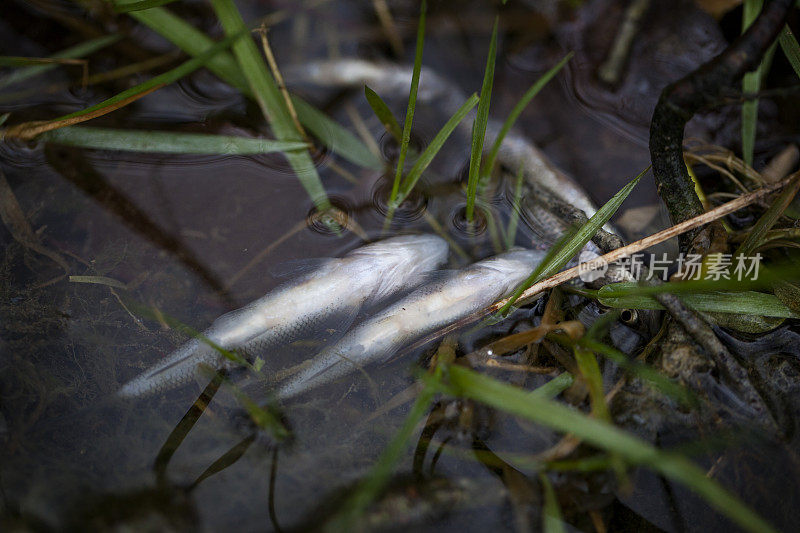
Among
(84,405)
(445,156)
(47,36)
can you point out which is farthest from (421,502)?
(47,36)

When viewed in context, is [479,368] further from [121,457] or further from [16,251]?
[16,251]

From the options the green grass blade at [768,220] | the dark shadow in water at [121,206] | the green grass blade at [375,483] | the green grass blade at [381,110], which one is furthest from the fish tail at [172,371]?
the green grass blade at [768,220]

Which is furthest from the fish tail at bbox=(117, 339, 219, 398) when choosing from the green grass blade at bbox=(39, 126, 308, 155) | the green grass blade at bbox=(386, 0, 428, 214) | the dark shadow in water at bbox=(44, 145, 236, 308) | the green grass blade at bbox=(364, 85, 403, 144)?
the green grass blade at bbox=(364, 85, 403, 144)

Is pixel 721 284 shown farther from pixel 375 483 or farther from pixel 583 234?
pixel 375 483

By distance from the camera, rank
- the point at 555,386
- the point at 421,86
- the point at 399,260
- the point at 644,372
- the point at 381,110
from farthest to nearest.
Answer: the point at 421,86 → the point at 399,260 → the point at 381,110 → the point at 555,386 → the point at 644,372

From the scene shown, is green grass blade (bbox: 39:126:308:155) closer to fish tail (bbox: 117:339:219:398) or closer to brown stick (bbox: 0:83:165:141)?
brown stick (bbox: 0:83:165:141)

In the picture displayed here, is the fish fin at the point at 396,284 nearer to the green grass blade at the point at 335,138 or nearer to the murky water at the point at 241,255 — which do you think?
the murky water at the point at 241,255
